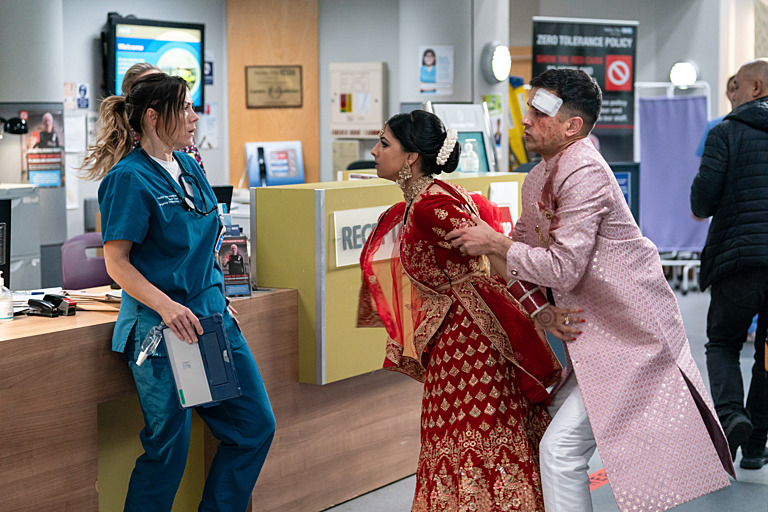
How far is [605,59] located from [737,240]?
4443 millimetres

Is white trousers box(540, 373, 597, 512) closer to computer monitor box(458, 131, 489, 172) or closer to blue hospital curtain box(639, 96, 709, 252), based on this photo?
computer monitor box(458, 131, 489, 172)

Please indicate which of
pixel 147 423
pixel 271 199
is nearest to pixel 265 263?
pixel 271 199

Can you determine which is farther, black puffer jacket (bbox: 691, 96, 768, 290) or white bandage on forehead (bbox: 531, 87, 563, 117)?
black puffer jacket (bbox: 691, 96, 768, 290)

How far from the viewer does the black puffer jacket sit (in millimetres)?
3848

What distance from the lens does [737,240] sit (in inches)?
152

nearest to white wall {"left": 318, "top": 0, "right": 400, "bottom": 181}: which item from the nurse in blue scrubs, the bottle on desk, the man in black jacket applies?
the man in black jacket

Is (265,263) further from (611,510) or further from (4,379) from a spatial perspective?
(611,510)

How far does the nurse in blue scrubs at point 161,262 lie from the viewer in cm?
248

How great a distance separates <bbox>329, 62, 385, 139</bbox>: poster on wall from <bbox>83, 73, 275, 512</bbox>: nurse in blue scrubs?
5.77m

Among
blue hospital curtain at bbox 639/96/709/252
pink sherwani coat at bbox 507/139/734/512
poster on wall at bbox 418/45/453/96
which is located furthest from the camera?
blue hospital curtain at bbox 639/96/709/252

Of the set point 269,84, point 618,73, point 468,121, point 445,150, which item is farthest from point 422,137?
point 269,84

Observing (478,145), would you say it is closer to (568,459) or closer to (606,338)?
(606,338)

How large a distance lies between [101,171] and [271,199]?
682 millimetres

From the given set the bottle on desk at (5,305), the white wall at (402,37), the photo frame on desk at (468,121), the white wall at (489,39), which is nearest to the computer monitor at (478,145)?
the photo frame on desk at (468,121)
